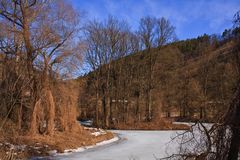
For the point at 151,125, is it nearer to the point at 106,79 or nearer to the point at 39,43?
the point at 106,79

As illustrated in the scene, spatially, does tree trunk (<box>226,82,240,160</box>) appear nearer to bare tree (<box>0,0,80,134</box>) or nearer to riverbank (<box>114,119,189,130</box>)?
bare tree (<box>0,0,80,134</box>)

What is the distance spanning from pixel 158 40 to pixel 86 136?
72.0 feet

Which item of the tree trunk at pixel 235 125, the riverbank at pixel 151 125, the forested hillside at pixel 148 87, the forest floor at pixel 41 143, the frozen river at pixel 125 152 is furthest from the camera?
the forested hillside at pixel 148 87

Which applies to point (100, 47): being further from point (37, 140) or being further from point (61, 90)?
point (37, 140)

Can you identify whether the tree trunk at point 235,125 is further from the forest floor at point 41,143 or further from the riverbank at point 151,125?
the riverbank at point 151,125

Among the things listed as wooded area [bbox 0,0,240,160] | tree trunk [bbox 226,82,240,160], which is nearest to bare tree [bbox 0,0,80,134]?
wooded area [bbox 0,0,240,160]

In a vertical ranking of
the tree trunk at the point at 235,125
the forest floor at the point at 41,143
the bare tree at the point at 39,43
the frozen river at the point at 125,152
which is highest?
the bare tree at the point at 39,43

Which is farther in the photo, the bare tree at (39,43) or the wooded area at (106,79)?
the bare tree at (39,43)

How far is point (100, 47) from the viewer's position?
120 feet

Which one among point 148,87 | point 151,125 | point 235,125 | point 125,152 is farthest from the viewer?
point 148,87

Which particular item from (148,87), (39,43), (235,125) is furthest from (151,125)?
(235,125)

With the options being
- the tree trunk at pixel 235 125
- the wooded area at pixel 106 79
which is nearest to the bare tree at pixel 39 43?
the wooded area at pixel 106 79

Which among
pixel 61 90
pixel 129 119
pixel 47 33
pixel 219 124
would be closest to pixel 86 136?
pixel 61 90

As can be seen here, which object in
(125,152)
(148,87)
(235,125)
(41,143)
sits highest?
(148,87)
